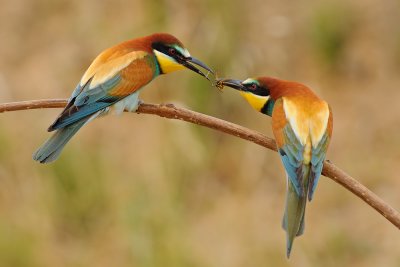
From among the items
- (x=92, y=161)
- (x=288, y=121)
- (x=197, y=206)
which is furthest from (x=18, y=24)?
(x=288, y=121)

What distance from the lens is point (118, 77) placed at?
2.48 m

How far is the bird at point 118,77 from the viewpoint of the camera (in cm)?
230

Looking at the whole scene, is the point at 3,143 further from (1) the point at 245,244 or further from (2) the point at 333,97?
(2) the point at 333,97

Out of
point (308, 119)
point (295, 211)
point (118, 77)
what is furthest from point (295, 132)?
point (118, 77)

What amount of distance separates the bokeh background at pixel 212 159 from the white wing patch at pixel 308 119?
1461 millimetres

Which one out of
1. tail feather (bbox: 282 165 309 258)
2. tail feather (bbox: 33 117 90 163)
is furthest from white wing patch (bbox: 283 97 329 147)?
tail feather (bbox: 33 117 90 163)

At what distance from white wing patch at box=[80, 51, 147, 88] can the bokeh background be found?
54.4 inches

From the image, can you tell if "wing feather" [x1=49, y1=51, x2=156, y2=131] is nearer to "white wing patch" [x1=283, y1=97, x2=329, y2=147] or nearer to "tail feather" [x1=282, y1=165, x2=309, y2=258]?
"white wing patch" [x1=283, y1=97, x2=329, y2=147]

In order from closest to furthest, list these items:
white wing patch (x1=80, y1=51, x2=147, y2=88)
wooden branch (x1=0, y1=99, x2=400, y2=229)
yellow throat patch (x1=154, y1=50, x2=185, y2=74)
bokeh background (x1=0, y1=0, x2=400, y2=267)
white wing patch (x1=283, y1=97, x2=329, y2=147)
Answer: wooden branch (x1=0, y1=99, x2=400, y2=229)
white wing patch (x1=283, y1=97, x2=329, y2=147)
white wing patch (x1=80, y1=51, x2=147, y2=88)
yellow throat patch (x1=154, y1=50, x2=185, y2=74)
bokeh background (x1=0, y1=0, x2=400, y2=267)

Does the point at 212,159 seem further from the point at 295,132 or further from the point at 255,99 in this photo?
the point at 295,132

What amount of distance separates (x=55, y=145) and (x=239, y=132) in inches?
21.9

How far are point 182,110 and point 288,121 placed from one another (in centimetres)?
46

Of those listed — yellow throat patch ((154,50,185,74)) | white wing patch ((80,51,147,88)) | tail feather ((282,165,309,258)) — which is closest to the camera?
tail feather ((282,165,309,258))

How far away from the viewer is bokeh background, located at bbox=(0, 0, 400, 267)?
400 cm
